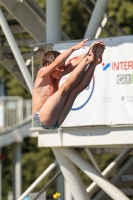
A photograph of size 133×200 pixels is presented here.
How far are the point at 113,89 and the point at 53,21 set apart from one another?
73.9 inches

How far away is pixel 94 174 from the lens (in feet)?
41.6

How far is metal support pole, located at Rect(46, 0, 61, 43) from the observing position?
12977mm

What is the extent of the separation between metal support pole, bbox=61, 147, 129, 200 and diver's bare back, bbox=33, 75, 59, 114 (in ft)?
13.7

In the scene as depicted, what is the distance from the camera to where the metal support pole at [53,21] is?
42.6 feet

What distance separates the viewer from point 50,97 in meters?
8.38

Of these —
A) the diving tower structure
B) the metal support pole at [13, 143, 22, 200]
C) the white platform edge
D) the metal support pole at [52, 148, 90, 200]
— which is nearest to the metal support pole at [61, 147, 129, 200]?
the diving tower structure

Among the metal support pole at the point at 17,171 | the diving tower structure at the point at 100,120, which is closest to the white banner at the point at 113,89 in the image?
the diving tower structure at the point at 100,120

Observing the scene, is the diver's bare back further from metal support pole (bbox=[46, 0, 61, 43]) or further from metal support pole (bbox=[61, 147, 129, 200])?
metal support pole (bbox=[46, 0, 61, 43])

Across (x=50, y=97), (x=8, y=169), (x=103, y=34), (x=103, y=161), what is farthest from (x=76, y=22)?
(x=50, y=97)

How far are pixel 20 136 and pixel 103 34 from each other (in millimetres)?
5188

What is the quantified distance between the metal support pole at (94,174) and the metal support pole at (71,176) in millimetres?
136

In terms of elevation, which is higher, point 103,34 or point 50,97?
point 103,34

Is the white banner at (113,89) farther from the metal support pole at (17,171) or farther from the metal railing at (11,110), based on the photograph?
the metal railing at (11,110)

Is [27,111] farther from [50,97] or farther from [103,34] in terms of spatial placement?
[50,97]
